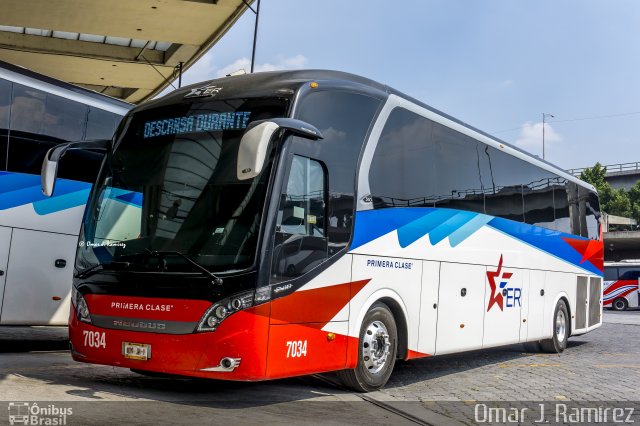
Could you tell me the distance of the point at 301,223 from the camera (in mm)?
7715

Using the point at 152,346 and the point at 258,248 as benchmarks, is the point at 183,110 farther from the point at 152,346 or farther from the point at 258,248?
the point at 152,346

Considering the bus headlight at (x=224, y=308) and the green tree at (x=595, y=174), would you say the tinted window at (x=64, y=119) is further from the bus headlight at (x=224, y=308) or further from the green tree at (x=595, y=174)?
the green tree at (x=595, y=174)

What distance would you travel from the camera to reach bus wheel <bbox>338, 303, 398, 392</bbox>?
28.0 ft

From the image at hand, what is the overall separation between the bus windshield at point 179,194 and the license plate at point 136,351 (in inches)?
30.5

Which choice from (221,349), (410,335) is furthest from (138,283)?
(410,335)

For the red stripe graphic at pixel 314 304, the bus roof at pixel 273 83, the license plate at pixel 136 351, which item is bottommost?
the license plate at pixel 136 351

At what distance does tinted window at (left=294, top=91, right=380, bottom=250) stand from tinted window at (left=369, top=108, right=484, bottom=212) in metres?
0.48

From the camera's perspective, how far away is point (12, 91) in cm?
1127

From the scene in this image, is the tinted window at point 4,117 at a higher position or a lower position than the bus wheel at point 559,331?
higher

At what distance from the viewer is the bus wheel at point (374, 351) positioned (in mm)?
8547

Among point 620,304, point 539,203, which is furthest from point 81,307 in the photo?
point 620,304

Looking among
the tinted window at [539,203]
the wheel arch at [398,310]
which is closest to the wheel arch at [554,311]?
→ the tinted window at [539,203]

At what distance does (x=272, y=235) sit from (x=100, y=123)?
6632mm

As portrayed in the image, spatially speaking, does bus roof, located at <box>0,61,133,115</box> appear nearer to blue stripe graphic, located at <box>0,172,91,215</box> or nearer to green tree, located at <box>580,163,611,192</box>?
blue stripe graphic, located at <box>0,172,91,215</box>
